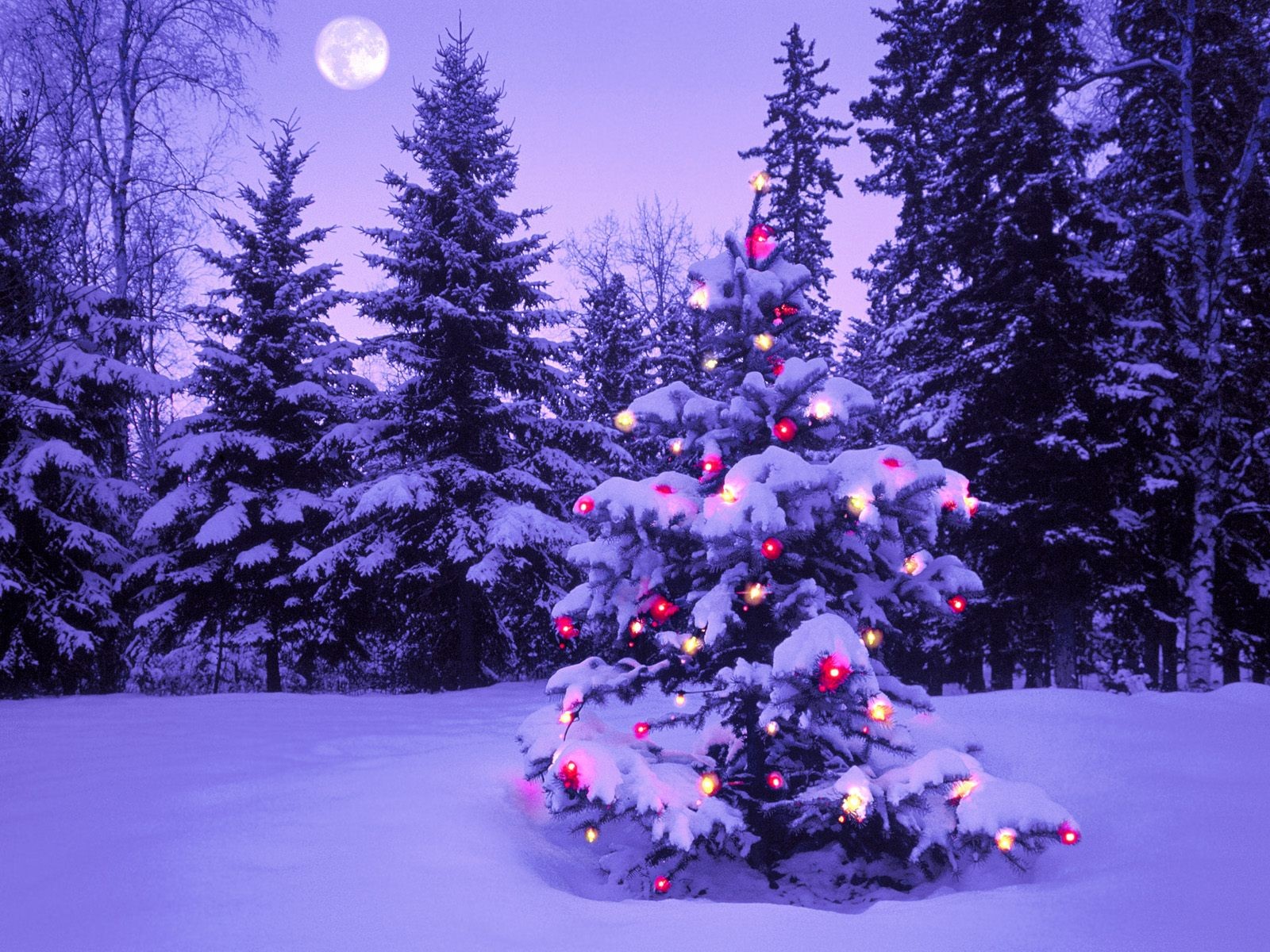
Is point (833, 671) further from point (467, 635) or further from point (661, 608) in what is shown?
point (467, 635)

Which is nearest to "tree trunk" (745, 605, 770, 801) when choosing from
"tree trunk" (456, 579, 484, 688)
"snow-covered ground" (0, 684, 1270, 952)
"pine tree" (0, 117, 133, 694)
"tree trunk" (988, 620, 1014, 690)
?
"snow-covered ground" (0, 684, 1270, 952)

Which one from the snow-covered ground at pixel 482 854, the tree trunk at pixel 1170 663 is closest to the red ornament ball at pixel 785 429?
the snow-covered ground at pixel 482 854

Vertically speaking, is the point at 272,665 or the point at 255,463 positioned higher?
the point at 255,463

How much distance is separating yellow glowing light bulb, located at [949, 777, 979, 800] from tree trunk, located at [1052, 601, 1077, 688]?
30.8 feet

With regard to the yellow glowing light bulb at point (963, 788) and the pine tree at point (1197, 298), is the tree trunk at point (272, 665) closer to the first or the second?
the yellow glowing light bulb at point (963, 788)

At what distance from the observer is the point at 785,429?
223 inches

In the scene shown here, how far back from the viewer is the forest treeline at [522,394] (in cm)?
1236

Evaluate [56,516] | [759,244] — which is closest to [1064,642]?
[759,244]

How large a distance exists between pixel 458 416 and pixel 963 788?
38.3ft

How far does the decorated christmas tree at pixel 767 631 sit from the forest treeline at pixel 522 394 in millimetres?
4765

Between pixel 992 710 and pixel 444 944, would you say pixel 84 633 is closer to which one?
pixel 444 944

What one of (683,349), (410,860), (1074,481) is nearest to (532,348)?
(683,349)

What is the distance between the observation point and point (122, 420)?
14797 millimetres

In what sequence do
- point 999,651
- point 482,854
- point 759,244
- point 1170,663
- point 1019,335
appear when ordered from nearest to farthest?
point 482,854, point 759,244, point 1019,335, point 999,651, point 1170,663
